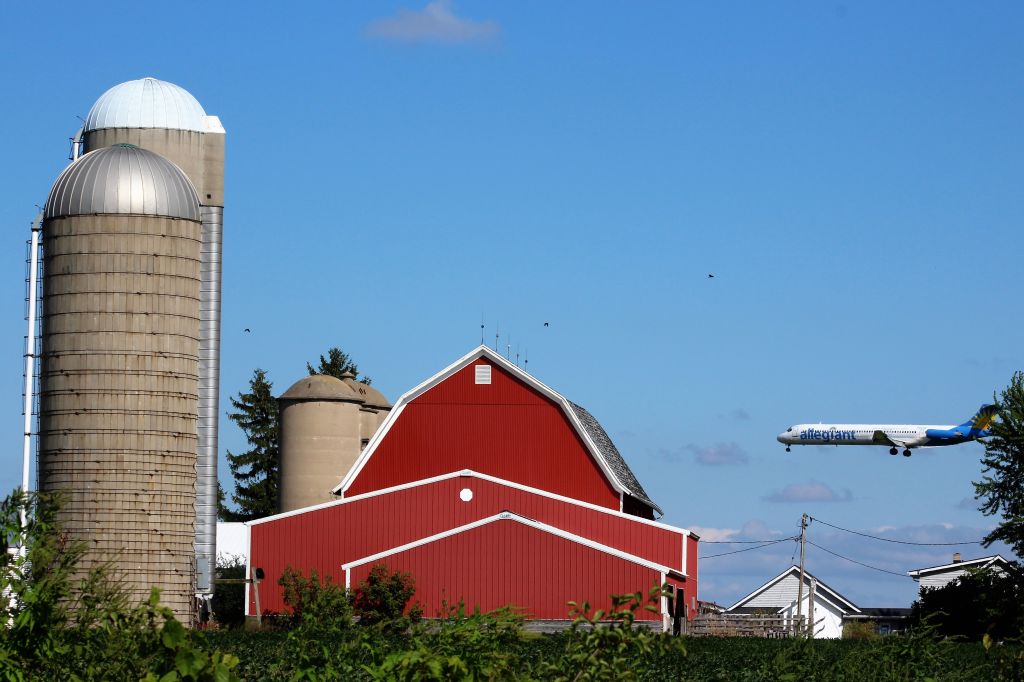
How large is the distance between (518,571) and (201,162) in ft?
54.4

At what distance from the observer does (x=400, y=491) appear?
143ft

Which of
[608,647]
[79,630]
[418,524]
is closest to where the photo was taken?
[608,647]

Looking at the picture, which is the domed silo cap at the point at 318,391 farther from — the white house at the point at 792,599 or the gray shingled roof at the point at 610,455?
the white house at the point at 792,599

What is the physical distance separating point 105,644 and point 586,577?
3255 centimetres

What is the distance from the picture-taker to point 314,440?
197 ft

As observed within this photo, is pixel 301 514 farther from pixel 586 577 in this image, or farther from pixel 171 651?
pixel 171 651

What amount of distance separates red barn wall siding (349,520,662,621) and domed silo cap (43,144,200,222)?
12.1 meters

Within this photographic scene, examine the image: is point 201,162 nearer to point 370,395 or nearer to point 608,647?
point 370,395

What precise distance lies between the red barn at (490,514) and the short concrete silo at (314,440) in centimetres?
1141

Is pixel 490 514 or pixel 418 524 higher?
pixel 490 514

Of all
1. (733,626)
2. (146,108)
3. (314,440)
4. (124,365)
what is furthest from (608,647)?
(314,440)

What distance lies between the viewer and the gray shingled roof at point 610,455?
4875 centimetres

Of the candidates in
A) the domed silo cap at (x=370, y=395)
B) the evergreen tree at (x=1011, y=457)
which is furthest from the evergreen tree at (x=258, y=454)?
the evergreen tree at (x=1011, y=457)

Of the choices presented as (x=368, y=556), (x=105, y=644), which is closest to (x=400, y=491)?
(x=368, y=556)
